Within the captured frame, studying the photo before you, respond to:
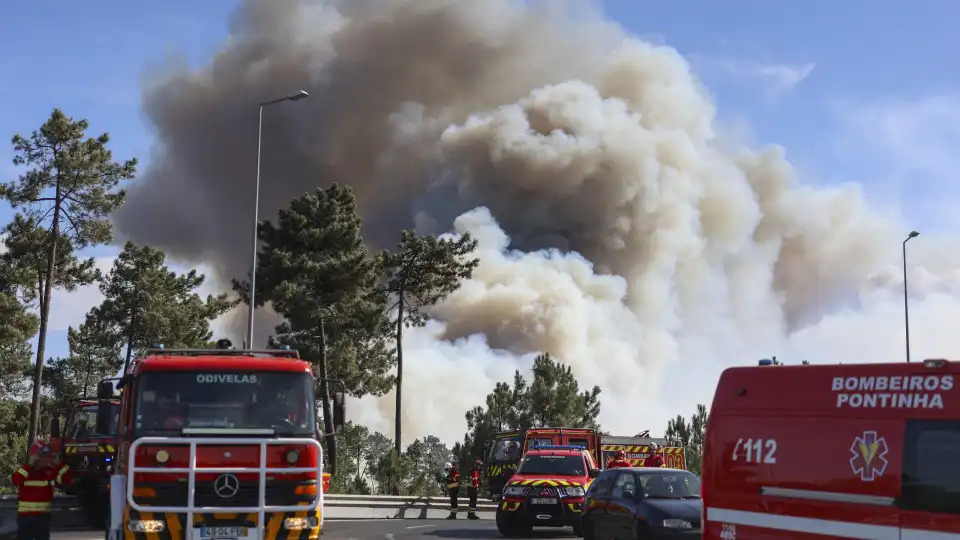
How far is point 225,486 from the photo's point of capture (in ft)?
35.9

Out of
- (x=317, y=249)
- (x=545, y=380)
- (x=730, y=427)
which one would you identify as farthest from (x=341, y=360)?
(x=730, y=427)

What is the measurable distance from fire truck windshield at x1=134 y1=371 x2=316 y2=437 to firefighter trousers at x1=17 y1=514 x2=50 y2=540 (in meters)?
2.81

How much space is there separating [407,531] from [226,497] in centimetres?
971

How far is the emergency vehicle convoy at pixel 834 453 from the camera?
7.05 metres

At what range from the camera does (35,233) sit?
1615 inches

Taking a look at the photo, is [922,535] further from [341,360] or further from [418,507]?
[341,360]

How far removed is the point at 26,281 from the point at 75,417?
26.3 meters

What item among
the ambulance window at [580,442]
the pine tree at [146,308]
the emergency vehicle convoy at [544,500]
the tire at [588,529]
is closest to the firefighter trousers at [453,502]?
the ambulance window at [580,442]

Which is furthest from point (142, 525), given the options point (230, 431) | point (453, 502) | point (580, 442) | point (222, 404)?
point (580, 442)

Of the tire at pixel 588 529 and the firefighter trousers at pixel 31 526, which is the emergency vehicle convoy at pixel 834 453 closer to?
the tire at pixel 588 529

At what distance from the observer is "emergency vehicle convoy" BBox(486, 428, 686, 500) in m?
29.7

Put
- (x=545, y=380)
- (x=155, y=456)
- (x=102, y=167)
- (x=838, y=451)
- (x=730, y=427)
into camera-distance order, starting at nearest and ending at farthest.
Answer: (x=838, y=451) < (x=730, y=427) < (x=155, y=456) < (x=102, y=167) < (x=545, y=380)

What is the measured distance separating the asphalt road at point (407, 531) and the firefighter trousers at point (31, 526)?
187 inches

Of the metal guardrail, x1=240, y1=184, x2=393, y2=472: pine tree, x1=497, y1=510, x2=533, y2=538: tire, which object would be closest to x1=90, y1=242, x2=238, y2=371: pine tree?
x1=240, y1=184, x2=393, y2=472: pine tree
